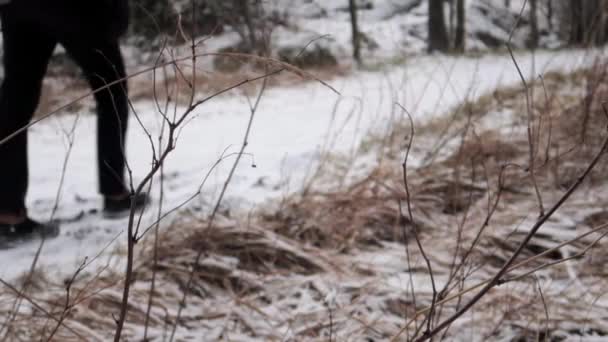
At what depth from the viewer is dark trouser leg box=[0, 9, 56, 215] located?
50.2 inches

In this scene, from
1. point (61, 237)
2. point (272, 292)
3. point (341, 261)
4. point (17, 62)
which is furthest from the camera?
point (61, 237)

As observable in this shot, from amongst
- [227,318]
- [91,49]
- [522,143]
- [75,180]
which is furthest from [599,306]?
[75,180]

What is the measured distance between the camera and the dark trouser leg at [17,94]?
1274 millimetres

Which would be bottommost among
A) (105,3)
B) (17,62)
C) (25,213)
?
(25,213)

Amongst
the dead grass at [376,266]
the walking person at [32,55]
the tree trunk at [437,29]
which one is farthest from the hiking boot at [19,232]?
the tree trunk at [437,29]

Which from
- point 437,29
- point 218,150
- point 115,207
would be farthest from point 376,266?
point 437,29

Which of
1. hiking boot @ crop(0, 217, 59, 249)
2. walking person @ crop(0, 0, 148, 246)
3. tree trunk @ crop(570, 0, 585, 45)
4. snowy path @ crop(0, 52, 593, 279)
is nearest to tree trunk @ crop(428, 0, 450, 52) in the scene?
snowy path @ crop(0, 52, 593, 279)

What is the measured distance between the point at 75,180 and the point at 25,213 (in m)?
0.75

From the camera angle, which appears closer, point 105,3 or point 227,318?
point 227,318

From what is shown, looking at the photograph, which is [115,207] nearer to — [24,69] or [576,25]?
[24,69]

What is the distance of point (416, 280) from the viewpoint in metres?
1.08

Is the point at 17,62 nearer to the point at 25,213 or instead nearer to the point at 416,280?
the point at 25,213

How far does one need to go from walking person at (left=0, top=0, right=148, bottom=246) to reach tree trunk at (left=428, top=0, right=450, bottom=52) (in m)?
7.57

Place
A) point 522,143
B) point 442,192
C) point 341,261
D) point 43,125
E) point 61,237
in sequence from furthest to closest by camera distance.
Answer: point 43,125 < point 522,143 < point 442,192 < point 61,237 < point 341,261
